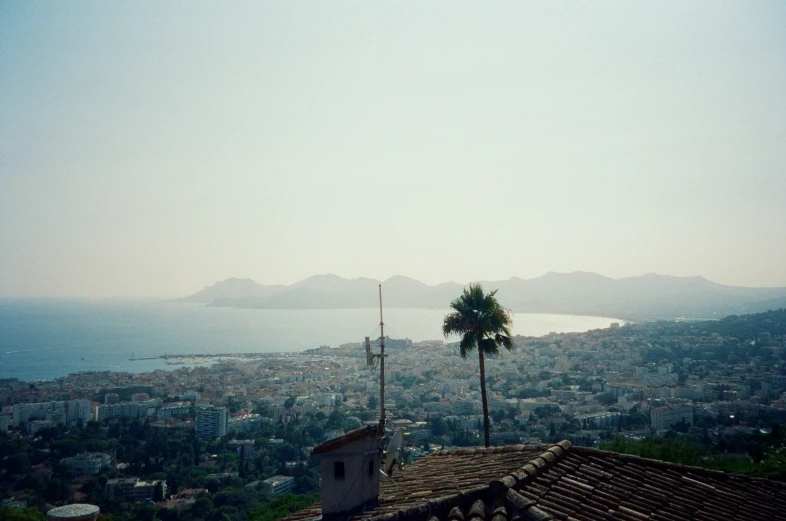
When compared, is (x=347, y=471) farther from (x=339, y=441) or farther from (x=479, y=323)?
(x=479, y=323)

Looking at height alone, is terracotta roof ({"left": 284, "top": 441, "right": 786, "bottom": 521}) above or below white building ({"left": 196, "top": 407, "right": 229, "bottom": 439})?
above

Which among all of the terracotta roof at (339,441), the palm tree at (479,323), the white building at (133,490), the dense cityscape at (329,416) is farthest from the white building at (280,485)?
the terracotta roof at (339,441)

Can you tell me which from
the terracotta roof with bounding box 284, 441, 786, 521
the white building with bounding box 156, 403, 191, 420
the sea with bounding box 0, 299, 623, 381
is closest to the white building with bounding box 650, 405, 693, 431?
the white building with bounding box 156, 403, 191, 420

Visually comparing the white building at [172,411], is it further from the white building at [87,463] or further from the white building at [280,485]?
the white building at [280,485]

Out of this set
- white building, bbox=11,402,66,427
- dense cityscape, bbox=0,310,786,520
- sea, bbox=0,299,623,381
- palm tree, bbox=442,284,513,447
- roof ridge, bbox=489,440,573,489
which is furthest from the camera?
sea, bbox=0,299,623,381

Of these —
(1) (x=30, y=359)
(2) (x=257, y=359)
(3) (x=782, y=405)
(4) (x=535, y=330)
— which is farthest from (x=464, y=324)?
(4) (x=535, y=330)

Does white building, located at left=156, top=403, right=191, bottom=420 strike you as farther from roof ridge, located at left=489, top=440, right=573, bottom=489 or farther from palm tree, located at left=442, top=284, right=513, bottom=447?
roof ridge, located at left=489, top=440, right=573, bottom=489

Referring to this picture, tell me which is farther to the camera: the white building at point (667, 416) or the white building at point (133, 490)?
the white building at point (667, 416)
